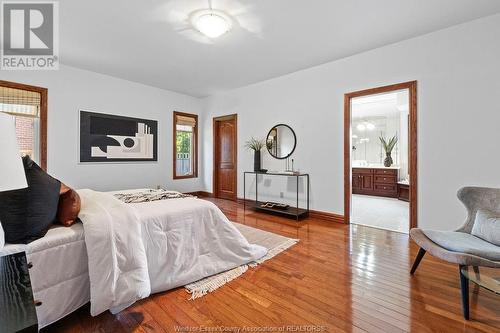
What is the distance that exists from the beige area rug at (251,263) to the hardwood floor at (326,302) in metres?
0.06

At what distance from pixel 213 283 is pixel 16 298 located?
1367mm

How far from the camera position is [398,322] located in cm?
150

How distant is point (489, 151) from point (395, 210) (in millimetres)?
2353

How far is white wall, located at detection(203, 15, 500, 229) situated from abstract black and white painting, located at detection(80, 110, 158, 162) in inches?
137

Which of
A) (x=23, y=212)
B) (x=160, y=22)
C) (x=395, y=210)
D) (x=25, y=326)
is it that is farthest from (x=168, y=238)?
(x=395, y=210)

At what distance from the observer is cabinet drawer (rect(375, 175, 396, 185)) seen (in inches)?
248

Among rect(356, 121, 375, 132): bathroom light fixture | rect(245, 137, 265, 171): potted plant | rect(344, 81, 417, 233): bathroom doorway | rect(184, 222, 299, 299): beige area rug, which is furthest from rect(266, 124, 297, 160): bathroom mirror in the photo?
rect(356, 121, 375, 132): bathroom light fixture

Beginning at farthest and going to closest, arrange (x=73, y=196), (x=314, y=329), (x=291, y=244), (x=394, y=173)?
(x=394, y=173) < (x=291, y=244) < (x=73, y=196) < (x=314, y=329)

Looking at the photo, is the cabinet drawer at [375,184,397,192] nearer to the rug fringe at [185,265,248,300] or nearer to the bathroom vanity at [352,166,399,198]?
the bathroom vanity at [352,166,399,198]

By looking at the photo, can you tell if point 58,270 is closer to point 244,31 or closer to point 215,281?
point 215,281

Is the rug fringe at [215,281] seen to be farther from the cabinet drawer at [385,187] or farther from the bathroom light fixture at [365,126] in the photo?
the bathroom light fixture at [365,126]

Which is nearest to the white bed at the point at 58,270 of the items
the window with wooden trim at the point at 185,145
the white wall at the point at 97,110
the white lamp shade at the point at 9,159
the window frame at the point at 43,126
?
the white lamp shade at the point at 9,159

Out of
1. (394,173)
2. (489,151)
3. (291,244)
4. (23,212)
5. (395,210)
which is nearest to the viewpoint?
(23,212)

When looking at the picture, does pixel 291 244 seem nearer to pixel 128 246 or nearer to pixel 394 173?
pixel 128 246
